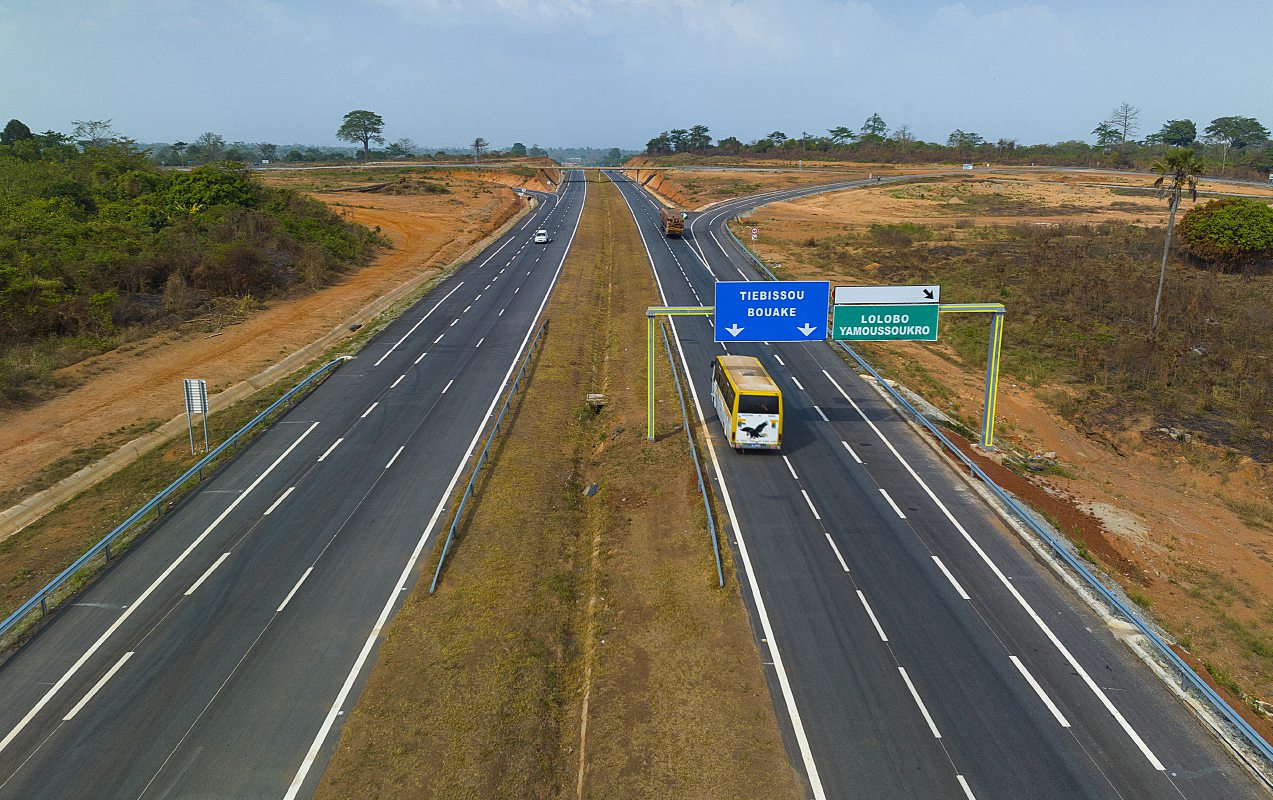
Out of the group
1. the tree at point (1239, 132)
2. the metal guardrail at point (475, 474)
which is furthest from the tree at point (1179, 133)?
the metal guardrail at point (475, 474)

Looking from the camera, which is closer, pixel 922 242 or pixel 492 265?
pixel 492 265

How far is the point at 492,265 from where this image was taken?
7031 cm

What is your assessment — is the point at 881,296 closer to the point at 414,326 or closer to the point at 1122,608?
the point at 1122,608

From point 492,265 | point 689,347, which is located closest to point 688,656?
point 689,347

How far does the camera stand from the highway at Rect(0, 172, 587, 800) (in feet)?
47.5

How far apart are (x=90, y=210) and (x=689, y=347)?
185 feet

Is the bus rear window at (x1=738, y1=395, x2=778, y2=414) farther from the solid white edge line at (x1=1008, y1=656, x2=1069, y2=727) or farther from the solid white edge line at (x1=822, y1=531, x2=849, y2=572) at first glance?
the solid white edge line at (x1=1008, y1=656, x2=1069, y2=727)

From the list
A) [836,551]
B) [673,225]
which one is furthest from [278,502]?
[673,225]

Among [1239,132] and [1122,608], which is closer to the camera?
[1122,608]

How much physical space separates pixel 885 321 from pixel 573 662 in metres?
19.3

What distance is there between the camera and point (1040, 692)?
1639cm

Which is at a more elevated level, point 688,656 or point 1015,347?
point 1015,347

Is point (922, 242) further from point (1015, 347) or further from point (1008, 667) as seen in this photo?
point (1008, 667)

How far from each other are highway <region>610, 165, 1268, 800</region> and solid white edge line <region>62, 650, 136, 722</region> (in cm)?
1595
